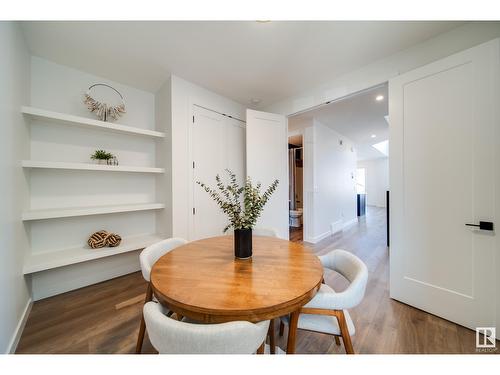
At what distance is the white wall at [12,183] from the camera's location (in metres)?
1.17

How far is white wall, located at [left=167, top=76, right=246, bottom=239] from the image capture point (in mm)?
2334

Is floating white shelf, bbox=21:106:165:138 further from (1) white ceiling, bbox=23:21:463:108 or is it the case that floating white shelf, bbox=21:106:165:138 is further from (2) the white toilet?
(2) the white toilet

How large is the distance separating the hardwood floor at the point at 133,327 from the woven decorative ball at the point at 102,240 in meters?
0.51

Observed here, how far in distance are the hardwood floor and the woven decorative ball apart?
510mm

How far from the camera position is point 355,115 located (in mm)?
3727

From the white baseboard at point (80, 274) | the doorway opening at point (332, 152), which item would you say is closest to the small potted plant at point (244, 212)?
the white baseboard at point (80, 274)

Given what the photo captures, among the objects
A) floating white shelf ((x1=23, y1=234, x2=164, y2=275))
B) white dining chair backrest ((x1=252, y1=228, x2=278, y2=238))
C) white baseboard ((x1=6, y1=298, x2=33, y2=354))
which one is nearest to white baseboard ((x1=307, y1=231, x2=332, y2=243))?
white dining chair backrest ((x1=252, y1=228, x2=278, y2=238))

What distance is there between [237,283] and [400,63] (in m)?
2.54

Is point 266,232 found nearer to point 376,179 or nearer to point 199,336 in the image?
point 199,336

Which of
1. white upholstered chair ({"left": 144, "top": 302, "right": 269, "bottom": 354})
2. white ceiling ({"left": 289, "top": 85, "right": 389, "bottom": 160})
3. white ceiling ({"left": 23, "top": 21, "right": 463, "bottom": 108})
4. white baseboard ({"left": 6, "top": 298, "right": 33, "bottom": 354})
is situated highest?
white ceiling ({"left": 289, "top": 85, "right": 389, "bottom": 160})

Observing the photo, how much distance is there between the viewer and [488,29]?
149cm

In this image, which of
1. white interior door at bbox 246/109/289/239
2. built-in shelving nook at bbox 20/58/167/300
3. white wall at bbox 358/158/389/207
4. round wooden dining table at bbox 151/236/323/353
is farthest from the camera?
white wall at bbox 358/158/389/207

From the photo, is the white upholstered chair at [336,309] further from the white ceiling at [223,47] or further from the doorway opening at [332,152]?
the doorway opening at [332,152]
